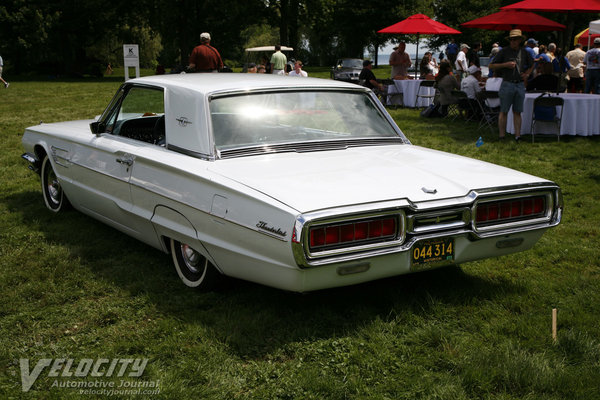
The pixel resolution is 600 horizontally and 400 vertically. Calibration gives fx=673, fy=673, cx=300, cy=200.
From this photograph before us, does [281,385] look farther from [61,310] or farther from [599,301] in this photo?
[599,301]

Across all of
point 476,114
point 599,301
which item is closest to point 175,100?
point 599,301

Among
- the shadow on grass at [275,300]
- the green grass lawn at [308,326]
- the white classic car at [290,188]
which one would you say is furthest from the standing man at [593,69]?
the shadow on grass at [275,300]

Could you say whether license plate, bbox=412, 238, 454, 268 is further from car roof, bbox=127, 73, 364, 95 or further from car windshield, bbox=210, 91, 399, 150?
car roof, bbox=127, 73, 364, 95

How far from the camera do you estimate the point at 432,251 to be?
376 cm

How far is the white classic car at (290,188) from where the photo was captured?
3.52 metres

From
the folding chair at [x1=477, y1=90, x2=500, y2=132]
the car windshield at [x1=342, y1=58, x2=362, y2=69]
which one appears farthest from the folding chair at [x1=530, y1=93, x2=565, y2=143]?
the car windshield at [x1=342, y1=58, x2=362, y2=69]

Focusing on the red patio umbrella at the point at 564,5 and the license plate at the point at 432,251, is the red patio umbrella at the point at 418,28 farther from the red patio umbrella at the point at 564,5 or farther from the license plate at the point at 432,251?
the license plate at the point at 432,251

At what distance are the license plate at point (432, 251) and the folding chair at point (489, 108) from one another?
8.72 meters

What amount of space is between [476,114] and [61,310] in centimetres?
1066

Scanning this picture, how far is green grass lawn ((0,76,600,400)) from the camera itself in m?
3.20

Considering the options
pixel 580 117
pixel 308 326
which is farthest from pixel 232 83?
pixel 580 117

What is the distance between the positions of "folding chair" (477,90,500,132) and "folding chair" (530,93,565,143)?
36.1 inches

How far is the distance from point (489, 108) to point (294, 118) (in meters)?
9.25
